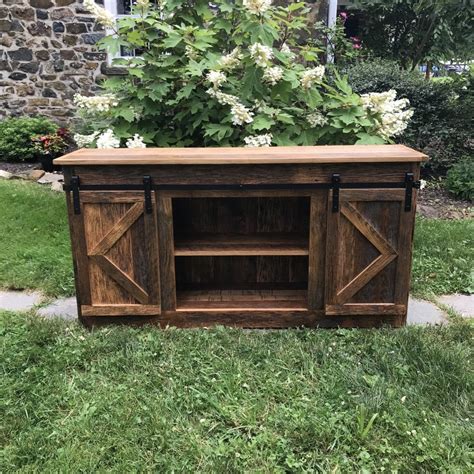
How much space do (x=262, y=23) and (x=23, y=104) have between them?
590 cm

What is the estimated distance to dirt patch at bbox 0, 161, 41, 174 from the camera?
7059 mm

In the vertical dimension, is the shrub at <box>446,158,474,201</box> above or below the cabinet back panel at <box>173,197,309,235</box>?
below

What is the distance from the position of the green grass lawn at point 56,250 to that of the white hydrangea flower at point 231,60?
183 cm

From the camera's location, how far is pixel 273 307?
3098mm

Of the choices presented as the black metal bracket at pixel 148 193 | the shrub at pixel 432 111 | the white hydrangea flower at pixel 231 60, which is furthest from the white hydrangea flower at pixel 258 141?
the shrub at pixel 432 111

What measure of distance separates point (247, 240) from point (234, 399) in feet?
3.82

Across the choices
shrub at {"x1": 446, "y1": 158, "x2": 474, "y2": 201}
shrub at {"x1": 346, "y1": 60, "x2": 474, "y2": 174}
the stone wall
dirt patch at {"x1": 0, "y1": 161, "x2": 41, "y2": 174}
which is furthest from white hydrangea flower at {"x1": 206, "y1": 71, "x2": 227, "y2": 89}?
the stone wall

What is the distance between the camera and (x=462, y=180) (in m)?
6.22

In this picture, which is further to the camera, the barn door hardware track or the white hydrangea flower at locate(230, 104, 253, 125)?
the white hydrangea flower at locate(230, 104, 253, 125)

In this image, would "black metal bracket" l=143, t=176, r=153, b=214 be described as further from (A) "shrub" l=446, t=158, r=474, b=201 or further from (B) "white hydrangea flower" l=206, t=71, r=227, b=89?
(A) "shrub" l=446, t=158, r=474, b=201

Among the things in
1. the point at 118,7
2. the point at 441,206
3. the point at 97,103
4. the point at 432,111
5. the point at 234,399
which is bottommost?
the point at 441,206

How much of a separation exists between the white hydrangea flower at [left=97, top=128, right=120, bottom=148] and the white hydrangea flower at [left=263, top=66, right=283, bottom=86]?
1.05 meters

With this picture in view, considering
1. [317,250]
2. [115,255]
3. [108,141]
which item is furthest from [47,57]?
[317,250]

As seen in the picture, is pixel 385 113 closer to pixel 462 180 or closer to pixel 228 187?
pixel 228 187
